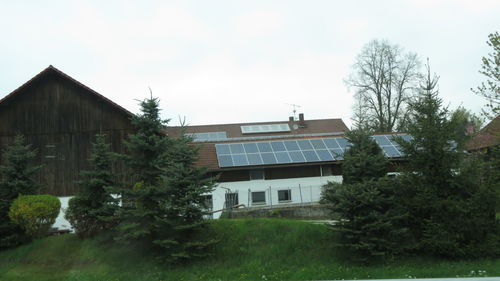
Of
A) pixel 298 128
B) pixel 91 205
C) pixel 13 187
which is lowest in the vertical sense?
pixel 91 205

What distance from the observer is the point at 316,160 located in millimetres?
27172

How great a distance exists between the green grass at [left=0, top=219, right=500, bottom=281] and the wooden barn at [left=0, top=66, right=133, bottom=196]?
831cm

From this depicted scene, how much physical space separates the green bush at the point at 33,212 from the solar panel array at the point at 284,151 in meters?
12.5

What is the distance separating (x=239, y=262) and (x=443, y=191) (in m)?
7.00

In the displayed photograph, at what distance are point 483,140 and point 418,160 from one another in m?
22.6

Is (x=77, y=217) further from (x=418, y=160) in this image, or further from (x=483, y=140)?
(x=483, y=140)

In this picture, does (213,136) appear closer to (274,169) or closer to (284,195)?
(274,169)

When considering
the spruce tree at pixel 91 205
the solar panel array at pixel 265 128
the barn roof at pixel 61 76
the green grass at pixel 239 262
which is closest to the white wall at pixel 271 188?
the barn roof at pixel 61 76

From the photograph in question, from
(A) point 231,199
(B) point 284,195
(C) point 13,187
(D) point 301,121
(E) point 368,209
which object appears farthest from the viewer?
(D) point 301,121

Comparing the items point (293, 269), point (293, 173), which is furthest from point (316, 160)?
point (293, 269)

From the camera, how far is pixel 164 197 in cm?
1374

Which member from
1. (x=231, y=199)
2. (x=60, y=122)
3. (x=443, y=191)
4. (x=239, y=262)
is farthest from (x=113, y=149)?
(x=443, y=191)

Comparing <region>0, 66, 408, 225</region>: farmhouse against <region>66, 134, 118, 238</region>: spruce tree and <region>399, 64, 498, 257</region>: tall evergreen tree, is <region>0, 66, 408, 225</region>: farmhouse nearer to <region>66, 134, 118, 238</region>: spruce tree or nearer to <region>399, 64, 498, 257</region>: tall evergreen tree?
<region>66, 134, 118, 238</region>: spruce tree

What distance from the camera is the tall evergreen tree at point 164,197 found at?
13.2 meters
